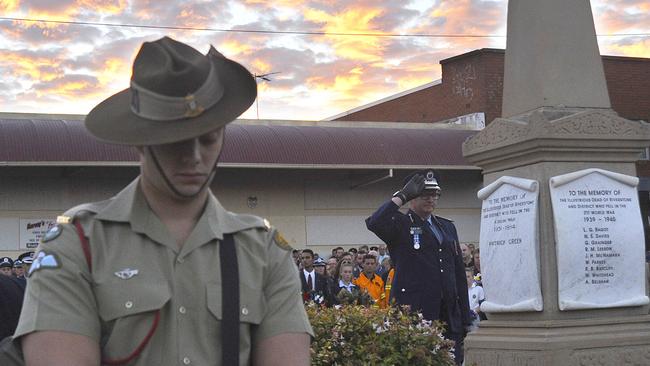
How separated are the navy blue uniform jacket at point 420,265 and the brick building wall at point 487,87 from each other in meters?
22.8

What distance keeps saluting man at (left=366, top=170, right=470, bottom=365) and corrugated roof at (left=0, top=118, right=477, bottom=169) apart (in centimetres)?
1368

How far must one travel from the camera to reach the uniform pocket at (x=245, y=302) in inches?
106

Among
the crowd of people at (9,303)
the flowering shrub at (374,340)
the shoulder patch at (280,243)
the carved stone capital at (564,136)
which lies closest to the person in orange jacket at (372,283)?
the carved stone capital at (564,136)

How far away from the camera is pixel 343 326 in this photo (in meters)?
7.84

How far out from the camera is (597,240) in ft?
29.5

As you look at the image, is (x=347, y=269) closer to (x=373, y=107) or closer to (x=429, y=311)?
(x=429, y=311)

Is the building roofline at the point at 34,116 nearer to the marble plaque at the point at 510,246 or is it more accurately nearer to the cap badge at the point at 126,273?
the marble plaque at the point at 510,246

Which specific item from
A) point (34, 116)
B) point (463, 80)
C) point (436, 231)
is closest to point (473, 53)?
point (463, 80)

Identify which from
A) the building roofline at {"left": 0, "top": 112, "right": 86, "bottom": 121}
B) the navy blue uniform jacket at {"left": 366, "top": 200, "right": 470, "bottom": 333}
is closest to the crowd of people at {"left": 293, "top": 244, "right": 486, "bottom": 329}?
the navy blue uniform jacket at {"left": 366, "top": 200, "right": 470, "bottom": 333}

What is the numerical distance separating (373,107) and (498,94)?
9786 millimetres

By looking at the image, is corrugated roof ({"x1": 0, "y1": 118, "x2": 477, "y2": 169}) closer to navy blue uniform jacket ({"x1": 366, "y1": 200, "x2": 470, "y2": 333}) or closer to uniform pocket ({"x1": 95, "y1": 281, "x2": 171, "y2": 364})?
navy blue uniform jacket ({"x1": 366, "y1": 200, "x2": 470, "y2": 333})

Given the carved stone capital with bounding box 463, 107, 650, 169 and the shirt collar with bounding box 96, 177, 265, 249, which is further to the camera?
the carved stone capital with bounding box 463, 107, 650, 169

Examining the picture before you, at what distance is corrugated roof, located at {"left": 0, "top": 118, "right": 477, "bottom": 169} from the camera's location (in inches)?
932

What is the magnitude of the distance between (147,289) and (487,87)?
30.7 metres
